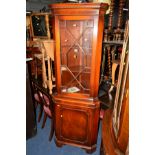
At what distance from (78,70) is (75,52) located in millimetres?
223

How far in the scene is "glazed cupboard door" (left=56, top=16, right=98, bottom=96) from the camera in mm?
1796

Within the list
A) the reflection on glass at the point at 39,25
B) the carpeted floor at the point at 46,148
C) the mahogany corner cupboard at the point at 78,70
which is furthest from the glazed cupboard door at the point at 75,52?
the reflection on glass at the point at 39,25

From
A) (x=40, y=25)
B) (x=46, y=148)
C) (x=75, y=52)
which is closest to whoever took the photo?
(x=75, y=52)

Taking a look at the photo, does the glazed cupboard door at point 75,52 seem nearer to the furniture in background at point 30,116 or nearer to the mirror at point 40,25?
the furniture in background at point 30,116

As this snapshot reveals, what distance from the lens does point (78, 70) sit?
211 cm

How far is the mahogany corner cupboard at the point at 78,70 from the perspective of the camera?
1.73 metres

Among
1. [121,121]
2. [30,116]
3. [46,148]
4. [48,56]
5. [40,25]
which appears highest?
[40,25]

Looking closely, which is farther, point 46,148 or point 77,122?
point 46,148

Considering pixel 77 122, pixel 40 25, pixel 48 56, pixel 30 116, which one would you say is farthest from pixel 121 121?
pixel 40 25

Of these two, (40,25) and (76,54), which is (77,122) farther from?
(40,25)
